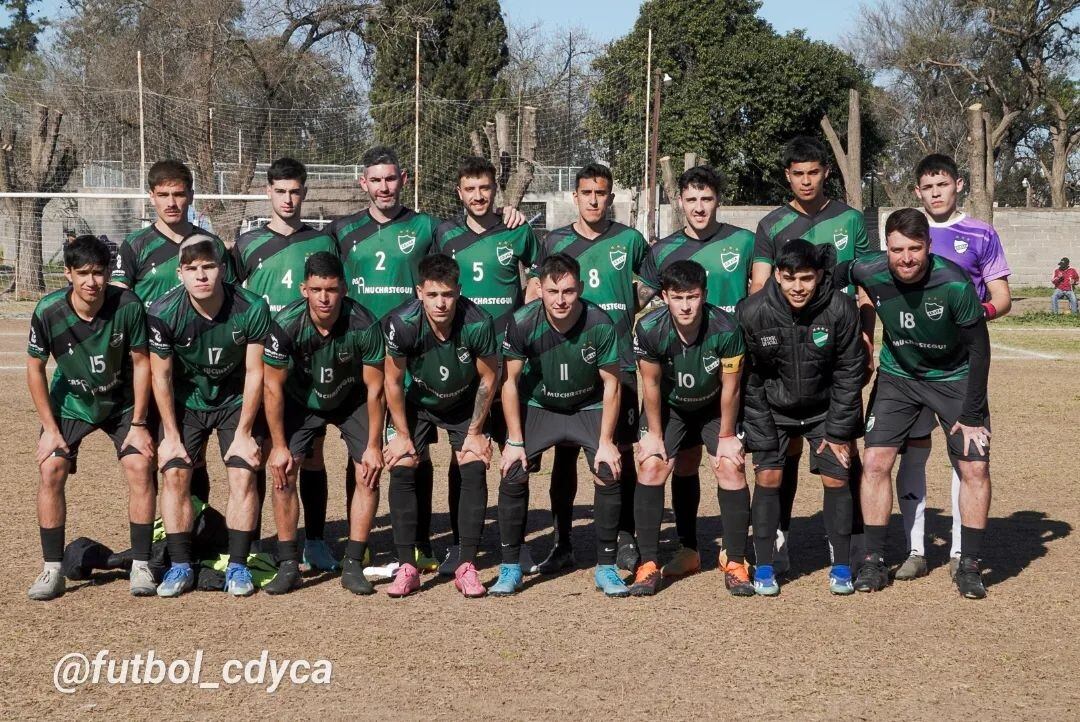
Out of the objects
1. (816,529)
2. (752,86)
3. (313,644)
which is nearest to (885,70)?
(752,86)

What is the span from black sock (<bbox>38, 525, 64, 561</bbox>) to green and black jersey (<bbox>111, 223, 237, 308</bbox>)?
1.44m

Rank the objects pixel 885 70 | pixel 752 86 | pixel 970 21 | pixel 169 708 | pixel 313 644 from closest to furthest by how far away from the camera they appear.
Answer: pixel 169 708 → pixel 313 644 → pixel 752 86 → pixel 970 21 → pixel 885 70

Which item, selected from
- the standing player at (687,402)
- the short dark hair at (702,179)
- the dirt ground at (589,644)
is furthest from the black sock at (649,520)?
the short dark hair at (702,179)

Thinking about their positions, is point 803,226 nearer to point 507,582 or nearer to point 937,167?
point 937,167

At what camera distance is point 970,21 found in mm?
45406

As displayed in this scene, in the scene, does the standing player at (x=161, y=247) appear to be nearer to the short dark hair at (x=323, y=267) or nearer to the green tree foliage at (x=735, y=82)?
the short dark hair at (x=323, y=267)

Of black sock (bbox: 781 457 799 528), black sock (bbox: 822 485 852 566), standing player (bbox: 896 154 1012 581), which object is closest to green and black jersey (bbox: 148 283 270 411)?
black sock (bbox: 781 457 799 528)

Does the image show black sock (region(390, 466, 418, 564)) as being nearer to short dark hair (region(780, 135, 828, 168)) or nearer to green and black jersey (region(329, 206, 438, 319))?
green and black jersey (region(329, 206, 438, 319))

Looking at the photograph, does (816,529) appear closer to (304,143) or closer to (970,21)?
(304,143)

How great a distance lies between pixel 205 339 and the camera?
612cm

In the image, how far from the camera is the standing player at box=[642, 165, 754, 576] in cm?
668

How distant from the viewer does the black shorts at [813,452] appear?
627cm

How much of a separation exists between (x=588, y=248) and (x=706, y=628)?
2.42 m

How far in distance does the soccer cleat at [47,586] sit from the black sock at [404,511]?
175cm
